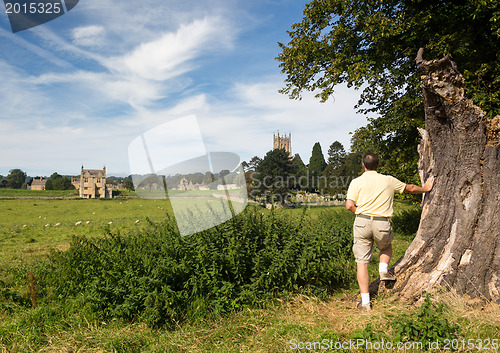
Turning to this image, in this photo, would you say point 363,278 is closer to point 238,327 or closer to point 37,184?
point 238,327

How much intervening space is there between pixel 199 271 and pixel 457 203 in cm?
467

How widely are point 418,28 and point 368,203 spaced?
29.7 feet

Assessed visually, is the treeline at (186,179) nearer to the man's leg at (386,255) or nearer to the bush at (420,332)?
the man's leg at (386,255)

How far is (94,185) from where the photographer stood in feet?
269

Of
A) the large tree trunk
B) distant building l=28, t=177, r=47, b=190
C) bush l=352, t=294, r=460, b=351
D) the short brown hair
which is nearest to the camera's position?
bush l=352, t=294, r=460, b=351

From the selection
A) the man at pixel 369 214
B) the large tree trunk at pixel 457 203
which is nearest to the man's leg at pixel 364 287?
the man at pixel 369 214

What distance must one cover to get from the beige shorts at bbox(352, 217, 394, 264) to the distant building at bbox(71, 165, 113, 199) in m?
84.1

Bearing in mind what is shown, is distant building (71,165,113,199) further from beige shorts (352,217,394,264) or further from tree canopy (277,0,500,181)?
beige shorts (352,217,394,264)

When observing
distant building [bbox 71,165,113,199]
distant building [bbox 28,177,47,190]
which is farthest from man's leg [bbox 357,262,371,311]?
distant building [bbox 28,177,47,190]

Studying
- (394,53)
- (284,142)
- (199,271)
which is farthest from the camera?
(284,142)

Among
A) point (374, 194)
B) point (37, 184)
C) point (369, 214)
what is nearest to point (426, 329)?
point (369, 214)

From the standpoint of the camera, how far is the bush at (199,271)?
520 centimetres

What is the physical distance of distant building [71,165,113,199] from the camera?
265ft

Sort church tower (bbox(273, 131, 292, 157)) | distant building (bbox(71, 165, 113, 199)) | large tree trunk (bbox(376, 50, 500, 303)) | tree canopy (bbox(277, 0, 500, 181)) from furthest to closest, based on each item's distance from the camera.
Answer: church tower (bbox(273, 131, 292, 157))
distant building (bbox(71, 165, 113, 199))
tree canopy (bbox(277, 0, 500, 181))
large tree trunk (bbox(376, 50, 500, 303))
